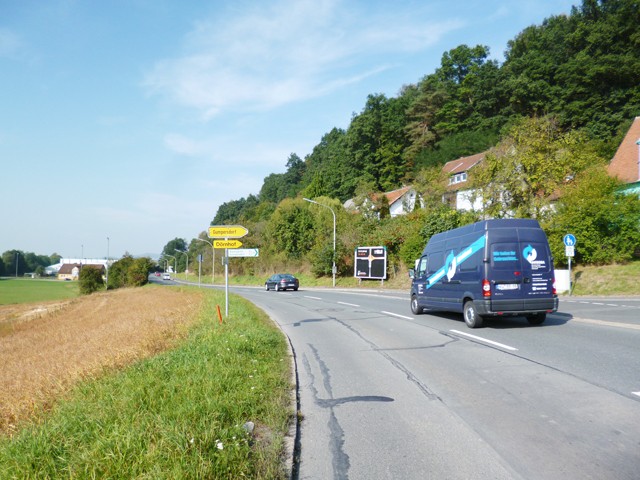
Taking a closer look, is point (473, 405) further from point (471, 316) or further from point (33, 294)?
point (33, 294)

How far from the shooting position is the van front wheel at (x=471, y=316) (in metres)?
11.6

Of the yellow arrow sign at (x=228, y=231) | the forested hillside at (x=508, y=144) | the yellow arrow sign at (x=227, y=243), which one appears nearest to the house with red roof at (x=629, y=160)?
the forested hillside at (x=508, y=144)

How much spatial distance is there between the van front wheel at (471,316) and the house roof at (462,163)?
40.4m

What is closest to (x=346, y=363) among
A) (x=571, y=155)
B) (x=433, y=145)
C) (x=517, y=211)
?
(x=517, y=211)

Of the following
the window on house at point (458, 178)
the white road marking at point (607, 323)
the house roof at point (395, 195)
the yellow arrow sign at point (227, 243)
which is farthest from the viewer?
the house roof at point (395, 195)

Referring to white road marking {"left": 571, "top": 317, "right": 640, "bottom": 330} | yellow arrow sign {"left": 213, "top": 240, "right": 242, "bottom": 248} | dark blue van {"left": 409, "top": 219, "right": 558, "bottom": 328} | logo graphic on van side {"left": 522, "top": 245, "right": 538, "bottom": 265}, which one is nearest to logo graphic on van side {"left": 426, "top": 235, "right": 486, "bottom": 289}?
dark blue van {"left": 409, "top": 219, "right": 558, "bottom": 328}

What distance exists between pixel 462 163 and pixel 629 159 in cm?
1937

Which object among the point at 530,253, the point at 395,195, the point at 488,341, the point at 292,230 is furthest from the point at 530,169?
the point at 292,230

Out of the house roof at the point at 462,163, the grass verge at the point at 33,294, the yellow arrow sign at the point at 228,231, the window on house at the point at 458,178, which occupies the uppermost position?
the house roof at the point at 462,163

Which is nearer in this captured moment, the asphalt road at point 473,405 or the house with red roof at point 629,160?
the asphalt road at point 473,405

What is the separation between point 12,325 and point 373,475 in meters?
32.4

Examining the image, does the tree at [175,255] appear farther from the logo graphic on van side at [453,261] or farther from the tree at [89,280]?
the logo graphic on van side at [453,261]

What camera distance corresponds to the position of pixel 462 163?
53.1 metres

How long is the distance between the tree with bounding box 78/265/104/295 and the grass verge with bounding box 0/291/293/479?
65045mm
